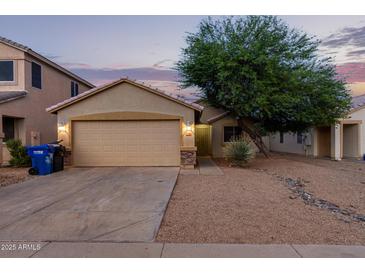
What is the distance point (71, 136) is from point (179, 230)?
10321 mm

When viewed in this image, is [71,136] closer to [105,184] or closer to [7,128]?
[7,128]

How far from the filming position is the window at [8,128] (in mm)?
15397

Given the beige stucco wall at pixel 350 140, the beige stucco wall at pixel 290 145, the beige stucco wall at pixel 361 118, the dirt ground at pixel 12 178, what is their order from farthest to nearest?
the beige stucco wall at pixel 290 145
the beige stucco wall at pixel 350 140
the beige stucco wall at pixel 361 118
the dirt ground at pixel 12 178

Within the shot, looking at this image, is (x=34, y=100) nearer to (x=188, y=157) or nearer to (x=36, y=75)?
(x=36, y=75)

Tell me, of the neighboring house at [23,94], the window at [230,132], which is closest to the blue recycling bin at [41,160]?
the neighboring house at [23,94]

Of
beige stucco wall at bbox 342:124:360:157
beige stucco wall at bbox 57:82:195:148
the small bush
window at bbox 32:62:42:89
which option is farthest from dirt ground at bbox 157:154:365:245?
window at bbox 32:62:42:89

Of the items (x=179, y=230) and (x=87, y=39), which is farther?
(x=87, y=39)

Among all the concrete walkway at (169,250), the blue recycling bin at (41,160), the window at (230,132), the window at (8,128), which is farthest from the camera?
the window at (230,132)

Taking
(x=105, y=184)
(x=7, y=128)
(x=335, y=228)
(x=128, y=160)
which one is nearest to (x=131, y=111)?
(x=128, y=160)

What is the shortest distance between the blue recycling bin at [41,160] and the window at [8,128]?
14.9 ft

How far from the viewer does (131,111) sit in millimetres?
13750

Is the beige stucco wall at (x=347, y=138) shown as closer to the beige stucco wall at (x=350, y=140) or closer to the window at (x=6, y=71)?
the beige stucco wall at (x=350, y=140)

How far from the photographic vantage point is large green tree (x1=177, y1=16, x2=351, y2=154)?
1444cm

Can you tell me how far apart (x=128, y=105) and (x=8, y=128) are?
6.87 m
